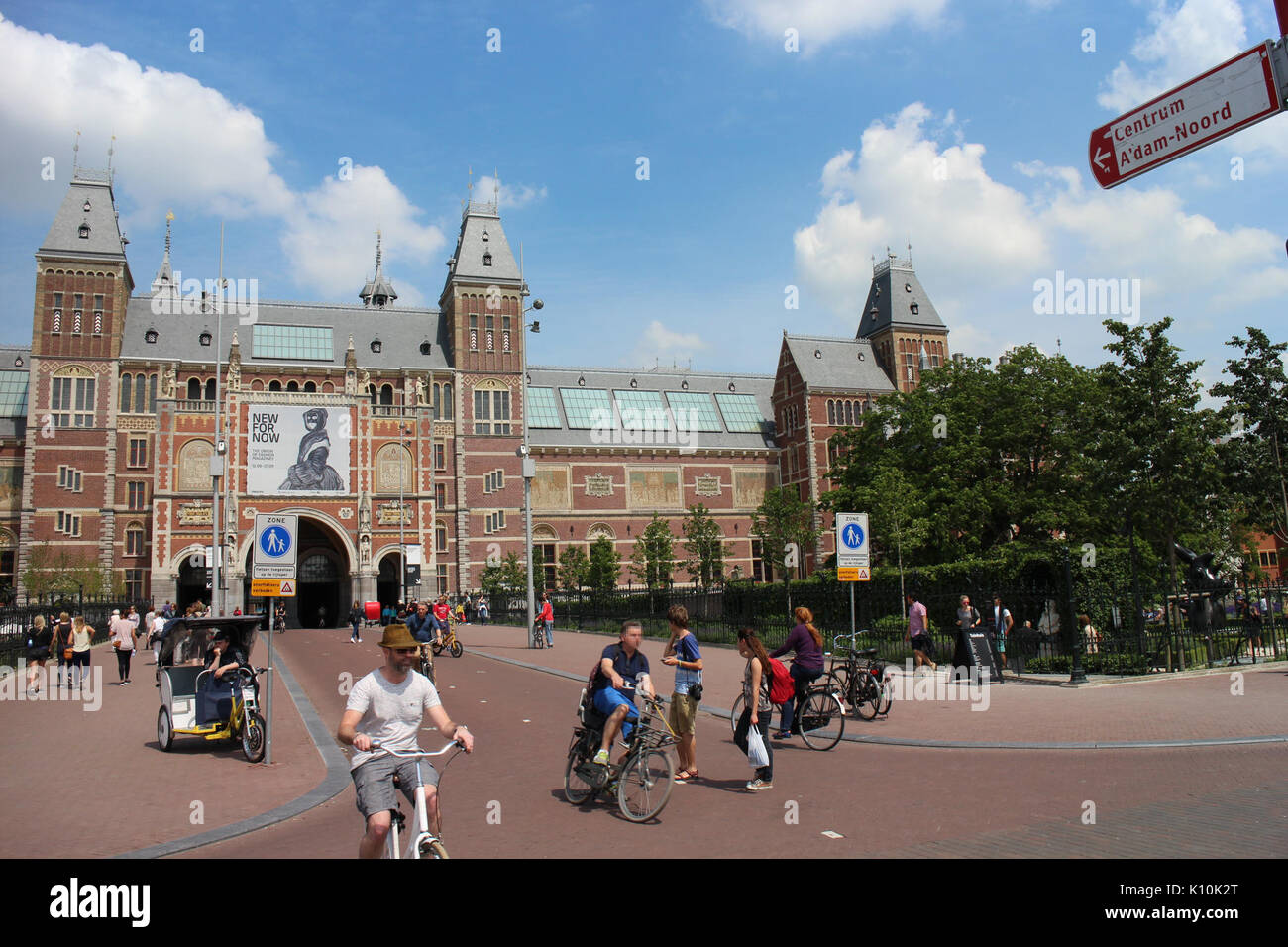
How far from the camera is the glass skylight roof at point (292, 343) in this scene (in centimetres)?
6238

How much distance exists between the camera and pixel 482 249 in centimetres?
6600

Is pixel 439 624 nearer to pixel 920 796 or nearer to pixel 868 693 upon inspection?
pixel 868 693

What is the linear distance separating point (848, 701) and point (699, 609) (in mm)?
18652

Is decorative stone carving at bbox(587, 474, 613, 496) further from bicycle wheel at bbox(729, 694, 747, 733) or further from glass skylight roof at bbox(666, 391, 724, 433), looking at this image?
bicycle wheel at bbox(729, 694, 747, 733)

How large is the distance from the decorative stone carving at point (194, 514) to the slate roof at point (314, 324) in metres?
11.9

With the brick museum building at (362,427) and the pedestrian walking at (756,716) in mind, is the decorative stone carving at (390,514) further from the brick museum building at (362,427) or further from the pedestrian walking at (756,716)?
the pedestrian walking at (756,716)

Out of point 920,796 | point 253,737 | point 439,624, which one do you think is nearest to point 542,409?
point 439,624

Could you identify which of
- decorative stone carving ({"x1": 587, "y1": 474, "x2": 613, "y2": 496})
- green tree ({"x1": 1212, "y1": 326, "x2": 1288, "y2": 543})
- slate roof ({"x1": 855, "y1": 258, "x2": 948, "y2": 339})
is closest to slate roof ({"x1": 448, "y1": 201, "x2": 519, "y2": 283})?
decorative stone carving ({"x1": 587, "y1": 474, "x2": 613, "y2": 496})

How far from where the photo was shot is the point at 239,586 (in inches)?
2066

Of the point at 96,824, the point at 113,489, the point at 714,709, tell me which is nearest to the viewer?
the point at 96,824

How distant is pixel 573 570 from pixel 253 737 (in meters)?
47.9

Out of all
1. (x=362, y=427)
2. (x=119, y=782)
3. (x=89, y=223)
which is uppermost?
(x=89, y=223)
